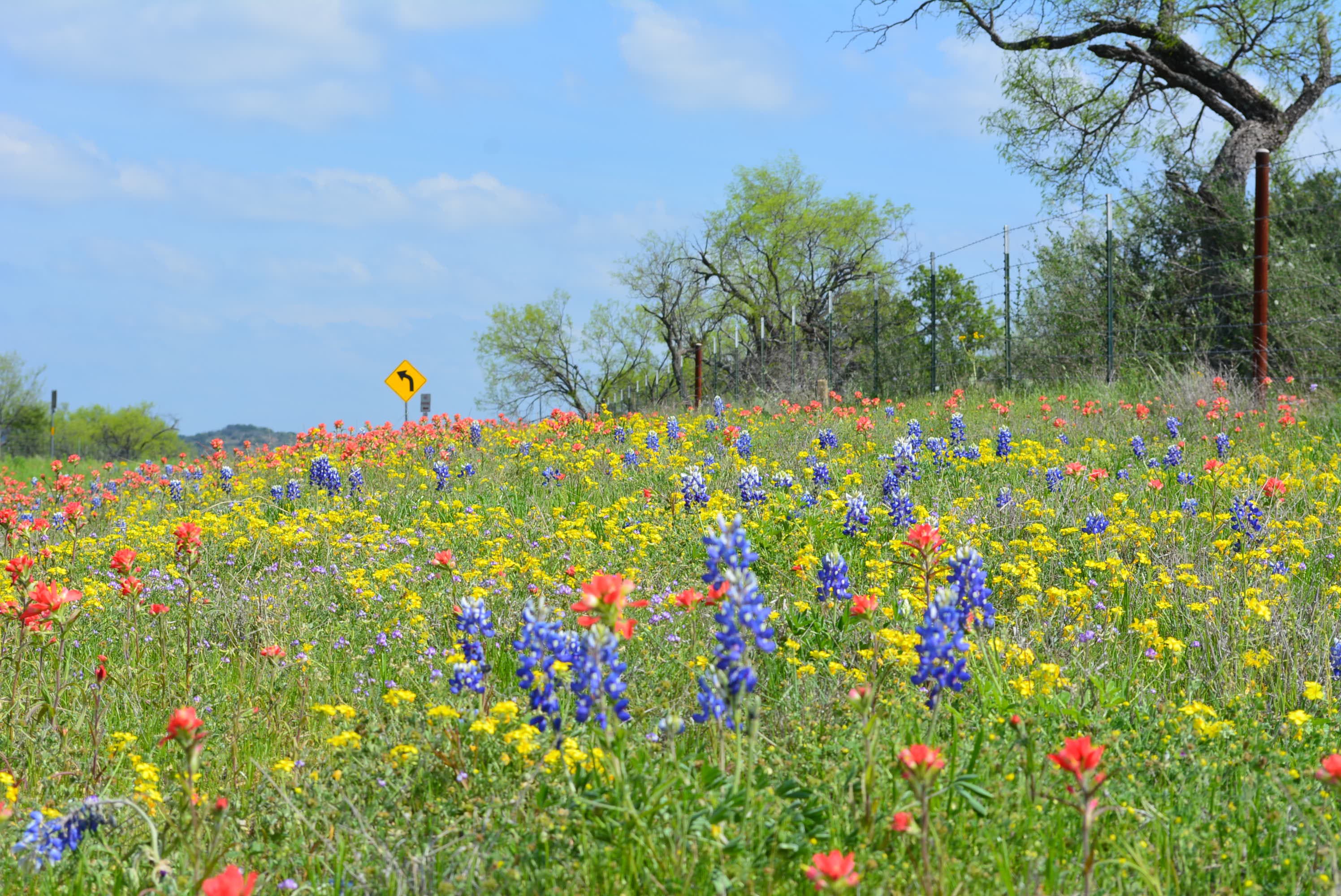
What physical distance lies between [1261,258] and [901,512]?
8502mm

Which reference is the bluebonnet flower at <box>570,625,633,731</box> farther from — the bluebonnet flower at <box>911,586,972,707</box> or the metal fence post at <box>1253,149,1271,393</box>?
the metal fence post at <box>1253,149,1271,393</box>

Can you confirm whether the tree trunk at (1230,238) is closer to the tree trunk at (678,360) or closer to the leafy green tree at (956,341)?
the leafy green tree at (956,341)

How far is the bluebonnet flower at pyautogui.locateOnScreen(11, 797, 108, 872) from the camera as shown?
87.3 inches

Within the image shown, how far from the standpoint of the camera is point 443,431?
37.1 feet

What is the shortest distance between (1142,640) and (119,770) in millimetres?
4066

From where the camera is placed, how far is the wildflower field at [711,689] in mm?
2137

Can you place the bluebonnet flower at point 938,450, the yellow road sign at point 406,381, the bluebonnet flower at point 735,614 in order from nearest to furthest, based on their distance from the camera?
the bluebonnet flower at point 735,614 → the bluebonnet flower at point 938,450 → the yellow road sign at point 406,381

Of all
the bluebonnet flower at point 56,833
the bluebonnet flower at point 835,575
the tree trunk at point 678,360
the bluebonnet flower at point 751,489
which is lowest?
the bluebonnet flower at point 56,833

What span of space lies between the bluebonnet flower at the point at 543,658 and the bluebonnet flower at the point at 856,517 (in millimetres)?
2885

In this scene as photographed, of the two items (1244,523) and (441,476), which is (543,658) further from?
(441,476)

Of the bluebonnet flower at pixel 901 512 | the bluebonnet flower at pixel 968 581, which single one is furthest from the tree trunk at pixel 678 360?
the bluebonnet flower at pixel 968 581

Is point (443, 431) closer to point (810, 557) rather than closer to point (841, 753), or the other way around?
point (810, 557)

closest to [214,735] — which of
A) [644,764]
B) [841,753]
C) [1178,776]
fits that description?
[644,764]

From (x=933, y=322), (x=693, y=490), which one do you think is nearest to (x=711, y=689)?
(x=693, y=490)
